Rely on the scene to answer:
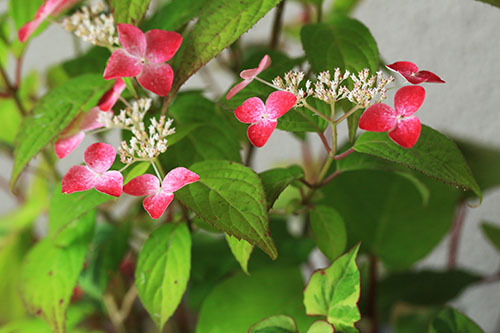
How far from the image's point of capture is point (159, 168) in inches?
11.9

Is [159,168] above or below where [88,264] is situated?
above

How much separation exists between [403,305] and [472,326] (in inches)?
10.1

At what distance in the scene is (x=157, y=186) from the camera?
0.91 feet

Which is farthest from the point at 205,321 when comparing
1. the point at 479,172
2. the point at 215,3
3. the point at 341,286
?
the point at 479,172

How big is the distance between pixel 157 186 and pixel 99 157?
5 centimetres

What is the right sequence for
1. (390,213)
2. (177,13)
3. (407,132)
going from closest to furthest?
(407,132) → (177,13) → (390,213)

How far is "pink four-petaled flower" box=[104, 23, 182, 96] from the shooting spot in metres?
0.29

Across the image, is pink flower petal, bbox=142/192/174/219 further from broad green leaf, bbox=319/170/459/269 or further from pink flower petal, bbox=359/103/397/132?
broad green leaf, bbox=319/170/459/269

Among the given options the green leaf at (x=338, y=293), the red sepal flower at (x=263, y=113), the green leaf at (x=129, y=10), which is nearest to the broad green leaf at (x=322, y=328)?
the green leaf at (x=338, y=293)

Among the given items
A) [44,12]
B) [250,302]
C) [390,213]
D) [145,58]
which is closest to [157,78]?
[145,58]

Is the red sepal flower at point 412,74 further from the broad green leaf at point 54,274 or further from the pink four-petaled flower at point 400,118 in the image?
the broad green leaf at point 54,274

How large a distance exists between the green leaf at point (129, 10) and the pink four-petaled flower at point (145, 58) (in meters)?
0.02

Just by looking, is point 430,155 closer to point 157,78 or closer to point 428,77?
point 428,77

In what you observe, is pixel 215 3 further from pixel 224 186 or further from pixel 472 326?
pixel 472 326
